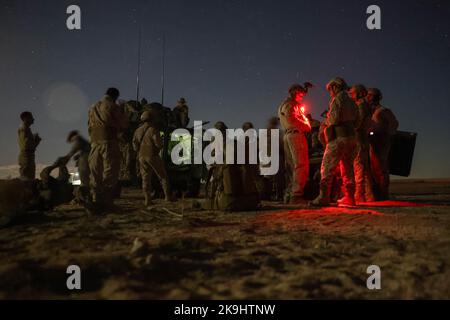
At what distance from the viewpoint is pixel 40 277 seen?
2143mm

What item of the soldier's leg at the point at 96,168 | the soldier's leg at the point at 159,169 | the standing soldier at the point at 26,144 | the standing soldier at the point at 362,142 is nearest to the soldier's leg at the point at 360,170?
the standing soldier at the point at 362,142

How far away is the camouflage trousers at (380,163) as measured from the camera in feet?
23.9

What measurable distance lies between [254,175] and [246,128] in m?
2.25

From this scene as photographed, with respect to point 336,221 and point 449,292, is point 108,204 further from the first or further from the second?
point 449,292

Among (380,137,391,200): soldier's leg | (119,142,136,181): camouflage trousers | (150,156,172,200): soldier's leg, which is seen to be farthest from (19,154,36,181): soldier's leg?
(380,137,391,200): soldier's leg

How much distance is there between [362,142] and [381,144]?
77 cm

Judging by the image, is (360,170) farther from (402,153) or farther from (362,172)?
(402,153)

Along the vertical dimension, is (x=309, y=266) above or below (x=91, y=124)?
below

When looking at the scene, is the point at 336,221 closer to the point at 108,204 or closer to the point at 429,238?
the point at 429,238

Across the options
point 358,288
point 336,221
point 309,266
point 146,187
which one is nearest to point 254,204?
point 336,221

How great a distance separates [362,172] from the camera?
693 centimetres
